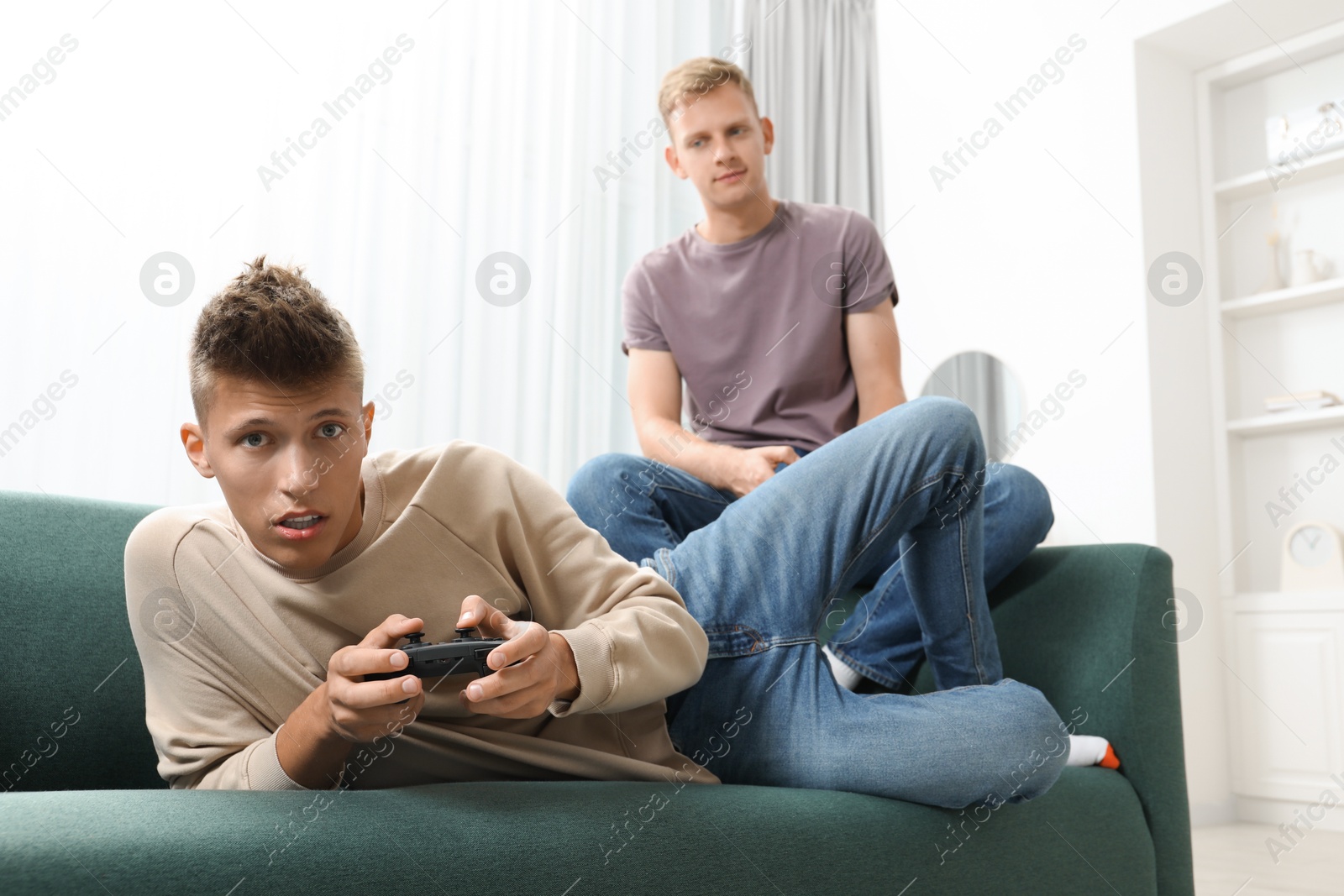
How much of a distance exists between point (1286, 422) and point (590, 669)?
302 centimetres

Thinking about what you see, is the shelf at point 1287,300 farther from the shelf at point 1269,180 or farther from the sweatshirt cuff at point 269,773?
the sweatshirt cuff at point 269,773

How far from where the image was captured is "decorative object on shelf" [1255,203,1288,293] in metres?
3.40

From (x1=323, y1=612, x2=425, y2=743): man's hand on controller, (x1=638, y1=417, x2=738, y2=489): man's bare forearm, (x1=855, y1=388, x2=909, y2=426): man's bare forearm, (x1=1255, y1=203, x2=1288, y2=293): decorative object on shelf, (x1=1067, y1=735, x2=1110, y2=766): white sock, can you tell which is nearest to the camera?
(x1=323, y1=612, x2=425, y2=743): man's hand on controller

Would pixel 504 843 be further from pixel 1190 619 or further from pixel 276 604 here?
pixel 1190 619

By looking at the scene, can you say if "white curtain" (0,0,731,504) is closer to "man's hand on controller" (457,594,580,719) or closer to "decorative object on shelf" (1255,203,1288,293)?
"man's hand on controller" (457,594,580,719)

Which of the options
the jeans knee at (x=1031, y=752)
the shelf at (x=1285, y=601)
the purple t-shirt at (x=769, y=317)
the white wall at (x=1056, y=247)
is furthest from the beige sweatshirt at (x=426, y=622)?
the shelf at (x=1285, y=601)

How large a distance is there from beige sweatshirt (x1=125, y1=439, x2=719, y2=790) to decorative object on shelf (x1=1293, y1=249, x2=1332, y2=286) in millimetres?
3043

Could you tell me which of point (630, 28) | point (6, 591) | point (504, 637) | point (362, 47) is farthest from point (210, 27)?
point (504, 637)

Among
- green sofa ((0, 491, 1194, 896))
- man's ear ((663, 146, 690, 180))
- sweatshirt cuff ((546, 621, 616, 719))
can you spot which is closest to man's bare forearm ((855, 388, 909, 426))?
green sofa ((0, 491, 1194, 896))

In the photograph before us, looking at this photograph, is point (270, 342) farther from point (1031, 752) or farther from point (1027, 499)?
point (1027, 499)

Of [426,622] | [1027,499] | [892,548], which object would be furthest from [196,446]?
[1027,499]

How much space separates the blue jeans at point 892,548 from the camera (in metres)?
1.50

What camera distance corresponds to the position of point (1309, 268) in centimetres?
332

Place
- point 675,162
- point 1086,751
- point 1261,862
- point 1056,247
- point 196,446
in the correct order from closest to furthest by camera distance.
A: 1. point 196,446
2. point 1086,751
3. point 675,162
4. point 1261,862
5. point 1056,247
